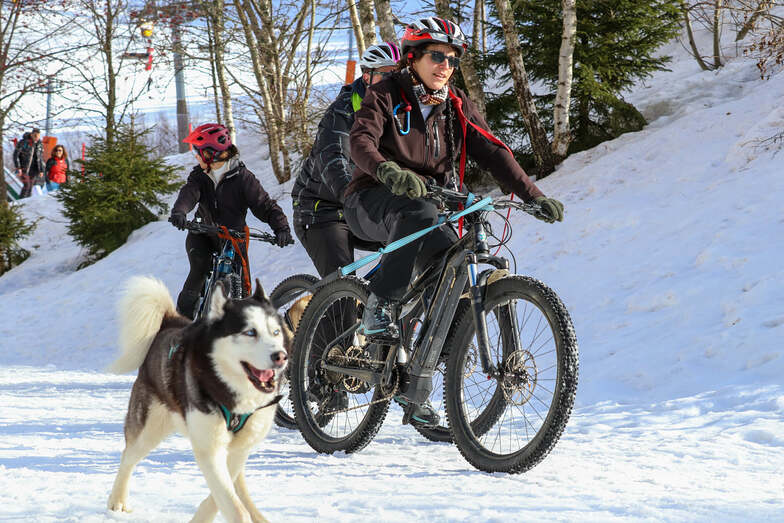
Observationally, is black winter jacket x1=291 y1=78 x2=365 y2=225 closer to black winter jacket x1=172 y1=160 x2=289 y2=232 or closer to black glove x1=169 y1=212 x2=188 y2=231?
black winter jacket x1=172 y1=160 x2=289 y2=232

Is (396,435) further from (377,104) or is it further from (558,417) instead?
(377,104)

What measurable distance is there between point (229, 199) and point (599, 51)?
23.7 ft

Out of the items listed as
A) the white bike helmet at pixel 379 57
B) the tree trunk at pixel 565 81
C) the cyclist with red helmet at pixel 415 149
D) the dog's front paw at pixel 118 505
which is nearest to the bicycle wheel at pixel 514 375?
the cyclist with red helmet at pixel 415 149

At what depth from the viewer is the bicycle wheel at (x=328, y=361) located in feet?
15.5

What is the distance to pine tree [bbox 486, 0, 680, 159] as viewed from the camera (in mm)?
11750

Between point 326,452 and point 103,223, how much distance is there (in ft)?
47.3

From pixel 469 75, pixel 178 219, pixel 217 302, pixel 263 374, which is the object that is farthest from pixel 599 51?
pixel 263 374

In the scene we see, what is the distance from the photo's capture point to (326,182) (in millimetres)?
5156

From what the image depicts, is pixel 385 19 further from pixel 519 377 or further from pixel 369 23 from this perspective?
pixel 519 377

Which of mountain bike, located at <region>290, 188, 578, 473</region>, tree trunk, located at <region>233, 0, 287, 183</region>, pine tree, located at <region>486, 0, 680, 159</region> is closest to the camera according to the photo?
mountain bike, located at <region>290, 188, 578, 473</region>

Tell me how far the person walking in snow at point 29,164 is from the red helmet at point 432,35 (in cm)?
2533

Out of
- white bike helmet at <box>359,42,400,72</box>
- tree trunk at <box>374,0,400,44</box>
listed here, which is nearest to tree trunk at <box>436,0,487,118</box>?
tree trunk at <box>374,0,400,44</box>

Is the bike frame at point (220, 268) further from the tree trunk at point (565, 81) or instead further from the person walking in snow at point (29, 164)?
the person walking in snow at point (29, 164)

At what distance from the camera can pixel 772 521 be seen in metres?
2.97
